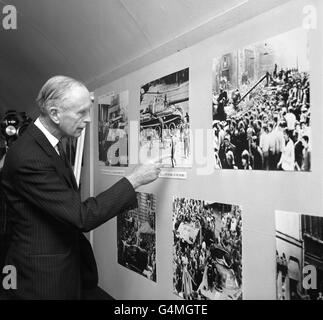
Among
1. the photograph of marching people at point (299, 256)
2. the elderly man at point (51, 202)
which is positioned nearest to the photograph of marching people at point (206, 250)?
the photograph of marching people at point (299, 256)

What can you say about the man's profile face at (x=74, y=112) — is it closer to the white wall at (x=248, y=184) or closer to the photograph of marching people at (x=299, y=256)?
the white wall at (x=248, y=184)

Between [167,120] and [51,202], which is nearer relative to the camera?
[51,202]

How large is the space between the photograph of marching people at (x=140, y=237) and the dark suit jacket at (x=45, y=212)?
1.94ft

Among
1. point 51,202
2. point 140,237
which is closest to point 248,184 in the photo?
point 51,202

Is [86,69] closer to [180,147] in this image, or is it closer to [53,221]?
[180,147]

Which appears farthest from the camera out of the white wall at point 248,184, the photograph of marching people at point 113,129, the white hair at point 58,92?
the photograph of marching people at point 113,129

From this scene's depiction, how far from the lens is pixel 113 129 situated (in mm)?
2412

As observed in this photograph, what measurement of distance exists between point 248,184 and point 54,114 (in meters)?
0.79

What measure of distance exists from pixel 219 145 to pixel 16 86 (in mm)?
3091

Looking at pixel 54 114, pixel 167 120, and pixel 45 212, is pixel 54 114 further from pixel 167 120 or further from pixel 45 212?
pixel 167 120

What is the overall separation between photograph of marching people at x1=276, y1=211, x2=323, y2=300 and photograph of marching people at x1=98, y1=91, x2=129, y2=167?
46.8 inches

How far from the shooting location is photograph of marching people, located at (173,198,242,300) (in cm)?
147

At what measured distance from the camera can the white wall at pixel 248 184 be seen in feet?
3.80

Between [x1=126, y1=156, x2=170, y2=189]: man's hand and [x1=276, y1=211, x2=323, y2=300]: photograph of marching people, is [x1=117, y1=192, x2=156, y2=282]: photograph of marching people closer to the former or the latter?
[x1=126, y1=156, x2=170, y2=189]: man's hand
